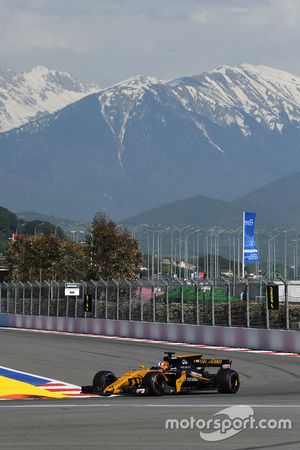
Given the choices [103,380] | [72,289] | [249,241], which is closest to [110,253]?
[249,241]

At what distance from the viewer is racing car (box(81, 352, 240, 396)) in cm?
1947

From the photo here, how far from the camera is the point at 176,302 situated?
47.3 m

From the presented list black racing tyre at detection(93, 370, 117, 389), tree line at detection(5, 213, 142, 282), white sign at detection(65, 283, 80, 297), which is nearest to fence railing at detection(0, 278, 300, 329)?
white sign at detection(65, 283, 80, 297)

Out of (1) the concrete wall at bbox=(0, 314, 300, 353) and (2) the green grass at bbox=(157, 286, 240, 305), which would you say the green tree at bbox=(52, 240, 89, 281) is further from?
(2) the green grass at bbox=(157, 286, 240, 305)

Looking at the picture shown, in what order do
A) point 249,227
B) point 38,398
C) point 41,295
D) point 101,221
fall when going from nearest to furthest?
point 38,398 → point 41,295 → point 249,227 → point 101,221

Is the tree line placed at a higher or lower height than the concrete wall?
higher

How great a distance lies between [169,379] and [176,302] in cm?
2703

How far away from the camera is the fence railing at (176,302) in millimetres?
40031

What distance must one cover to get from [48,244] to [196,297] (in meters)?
67.0

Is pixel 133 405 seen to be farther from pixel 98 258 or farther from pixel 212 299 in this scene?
pixel 98 258

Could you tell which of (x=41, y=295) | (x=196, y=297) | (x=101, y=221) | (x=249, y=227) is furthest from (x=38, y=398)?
(x=101, y=221)

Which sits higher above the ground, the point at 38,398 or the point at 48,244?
the point at 48,244

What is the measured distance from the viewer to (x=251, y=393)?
21.2 metres

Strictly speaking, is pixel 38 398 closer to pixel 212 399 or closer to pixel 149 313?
pixel 212 399
